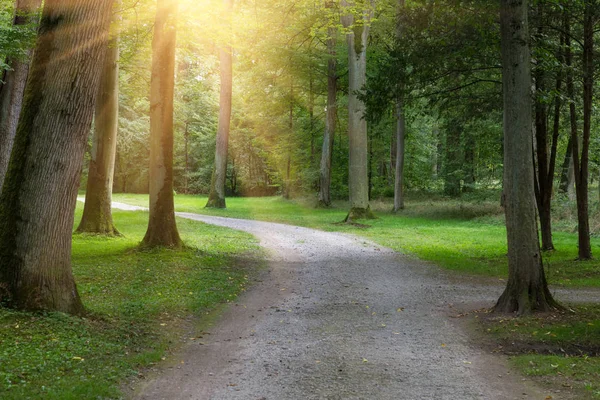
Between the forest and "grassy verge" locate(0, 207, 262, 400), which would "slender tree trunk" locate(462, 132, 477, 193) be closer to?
the forest

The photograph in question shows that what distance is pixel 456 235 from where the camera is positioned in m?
19.5

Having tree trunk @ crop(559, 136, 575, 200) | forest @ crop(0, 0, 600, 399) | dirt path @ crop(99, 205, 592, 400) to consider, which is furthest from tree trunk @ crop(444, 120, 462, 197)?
dirt path @ crop(99, 205, 592, 400)

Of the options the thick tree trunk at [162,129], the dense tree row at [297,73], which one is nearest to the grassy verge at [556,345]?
the dense tree row at [297,73]

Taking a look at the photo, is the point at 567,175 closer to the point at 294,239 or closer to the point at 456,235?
the point at 456,235

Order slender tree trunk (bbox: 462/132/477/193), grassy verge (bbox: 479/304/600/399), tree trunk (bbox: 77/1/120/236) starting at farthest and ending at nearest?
slender tree trunk (bbox: 462/132/477/193), tree trunk (bbox: 77/1/120/236), grassy verge (bbox: 479/304/600/399)

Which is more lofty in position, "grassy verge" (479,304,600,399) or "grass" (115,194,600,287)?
"grass" (115,194,600,287)

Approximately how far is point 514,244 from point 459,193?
25.4 m

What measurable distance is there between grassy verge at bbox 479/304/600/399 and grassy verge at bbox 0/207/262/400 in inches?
158

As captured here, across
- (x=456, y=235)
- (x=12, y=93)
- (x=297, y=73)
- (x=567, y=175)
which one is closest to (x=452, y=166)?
(x=567, y=175)

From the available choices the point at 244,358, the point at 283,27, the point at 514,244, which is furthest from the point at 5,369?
the point at 283,27

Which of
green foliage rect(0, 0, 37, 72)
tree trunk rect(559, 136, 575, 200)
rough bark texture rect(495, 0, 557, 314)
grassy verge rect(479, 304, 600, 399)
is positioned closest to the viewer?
grassy verge rect(479, 304, 600, 399)

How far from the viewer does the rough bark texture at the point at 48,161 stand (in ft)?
19.8

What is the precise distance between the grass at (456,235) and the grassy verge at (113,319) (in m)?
5.15

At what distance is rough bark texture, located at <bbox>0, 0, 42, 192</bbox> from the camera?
1275 cm
